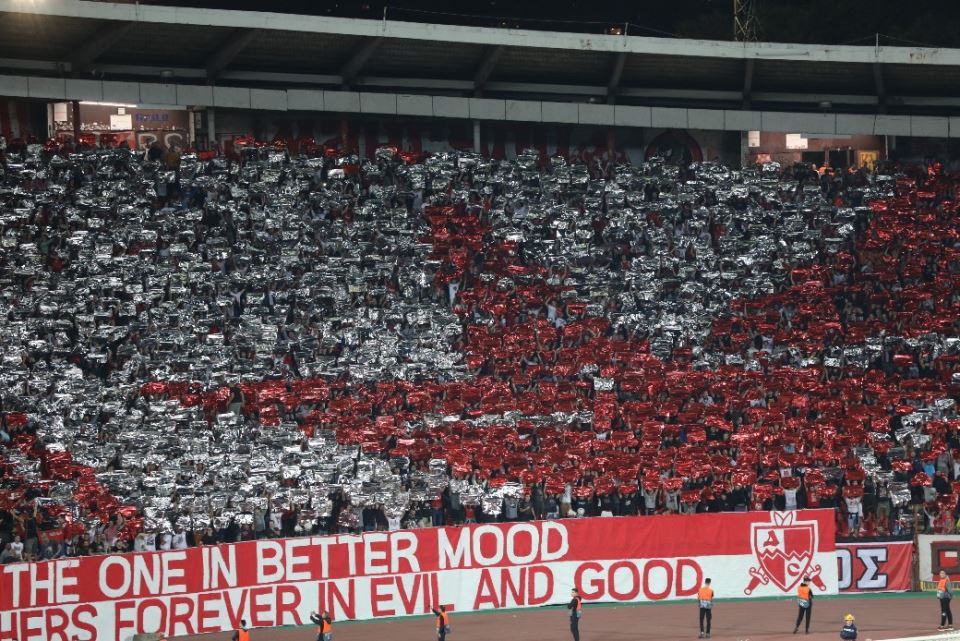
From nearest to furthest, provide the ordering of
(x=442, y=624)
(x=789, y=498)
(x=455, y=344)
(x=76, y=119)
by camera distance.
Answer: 1. (x=442, y=624)
2. (x=789, y=498)
3. (x=455, y=344)
4. (x=76, y=119)

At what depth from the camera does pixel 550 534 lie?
31.5 m

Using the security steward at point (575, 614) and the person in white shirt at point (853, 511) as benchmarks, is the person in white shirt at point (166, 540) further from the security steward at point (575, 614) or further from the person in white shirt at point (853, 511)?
the person in white shirt at point (853, 511)

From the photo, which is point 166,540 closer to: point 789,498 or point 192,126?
point 789,498

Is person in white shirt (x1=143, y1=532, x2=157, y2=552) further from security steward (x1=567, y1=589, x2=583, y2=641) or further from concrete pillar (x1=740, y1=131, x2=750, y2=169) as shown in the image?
concrete pillar (x1=740, y1=131, x2=750, y2=169)

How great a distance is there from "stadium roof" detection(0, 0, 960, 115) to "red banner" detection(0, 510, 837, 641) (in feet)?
48.4

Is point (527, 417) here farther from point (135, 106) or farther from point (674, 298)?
point (135, 106)

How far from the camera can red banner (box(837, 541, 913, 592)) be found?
106 feet

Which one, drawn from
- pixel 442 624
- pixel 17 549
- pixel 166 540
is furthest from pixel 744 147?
pixel 17 549

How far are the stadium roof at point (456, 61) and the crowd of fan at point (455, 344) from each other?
3071 millimetres

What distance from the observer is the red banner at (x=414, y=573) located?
28.7 metres

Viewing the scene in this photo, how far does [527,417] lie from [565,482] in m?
2.07

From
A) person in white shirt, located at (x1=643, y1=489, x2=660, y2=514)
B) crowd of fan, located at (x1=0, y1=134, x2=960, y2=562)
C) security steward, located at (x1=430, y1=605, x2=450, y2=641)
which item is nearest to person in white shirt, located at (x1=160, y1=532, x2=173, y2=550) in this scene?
crowd of fan, located at (x1=0, y1=134, x2=960, y2=562)

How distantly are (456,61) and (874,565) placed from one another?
61.4 ft

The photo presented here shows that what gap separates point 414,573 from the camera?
30.9 metres
